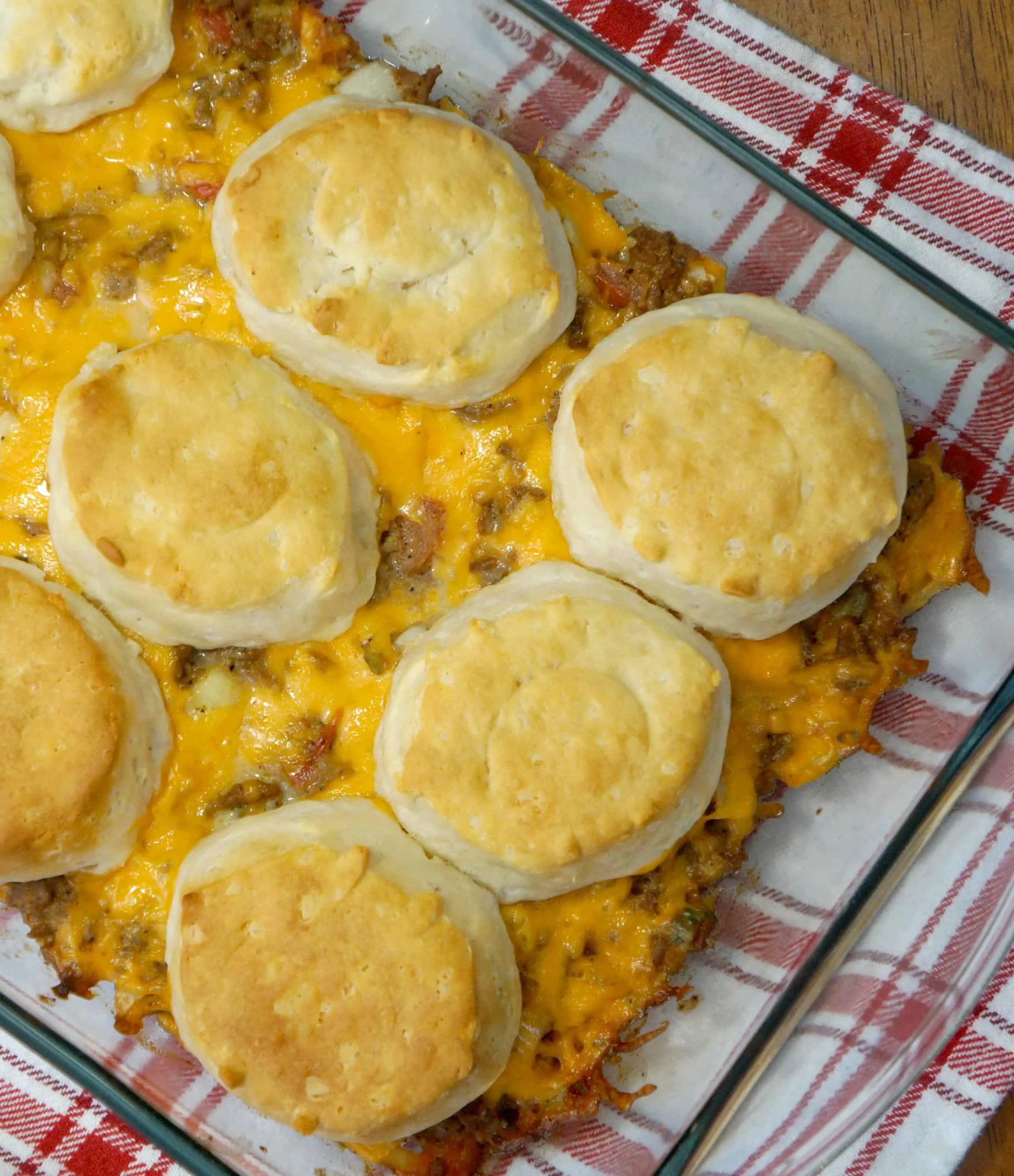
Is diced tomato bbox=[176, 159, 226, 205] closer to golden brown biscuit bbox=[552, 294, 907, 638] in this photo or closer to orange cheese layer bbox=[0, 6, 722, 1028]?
orange cheese layer bbox=[0, 6, 722, 1028]

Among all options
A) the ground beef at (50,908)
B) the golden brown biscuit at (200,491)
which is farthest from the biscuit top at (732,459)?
the ground beef at (50,908)

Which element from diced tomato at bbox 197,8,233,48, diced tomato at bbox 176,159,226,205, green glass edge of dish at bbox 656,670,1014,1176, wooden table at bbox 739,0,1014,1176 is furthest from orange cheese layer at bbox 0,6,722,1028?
wooden table at bbox 739,0,1014,1176

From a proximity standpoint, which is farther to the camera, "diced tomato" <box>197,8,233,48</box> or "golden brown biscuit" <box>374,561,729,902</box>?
"diced tomato" <box>197,8,233,48</box>

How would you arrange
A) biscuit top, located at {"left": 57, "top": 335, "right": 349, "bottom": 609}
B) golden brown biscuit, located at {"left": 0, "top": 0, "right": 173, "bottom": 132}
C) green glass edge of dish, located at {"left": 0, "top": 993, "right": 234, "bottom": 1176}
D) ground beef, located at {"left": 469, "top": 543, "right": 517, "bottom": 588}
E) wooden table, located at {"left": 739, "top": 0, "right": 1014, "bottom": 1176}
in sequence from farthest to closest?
1. wooden table, located at {"left": 739, "top": 0, "right": 1014, "bottom": 1176}
2. green glass edge of dish, located at {"left": 0, "top": 993, "right": 234, "bottom": 1176}
3. ground beef, located at {"left": 469, "top": 543, "right": 517, "bottom": 588}
4. golden brown biscuit, located at {"left": 0, "top": 0, "right": 173, "bottom": 132}
5. biscuit top, located at {"left": 57, "top": 335, "right": 349, "bottom": 609}

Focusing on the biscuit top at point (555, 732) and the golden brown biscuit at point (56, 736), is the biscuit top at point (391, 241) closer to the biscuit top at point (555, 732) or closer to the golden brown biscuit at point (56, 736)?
the biscuit top at point (555, 732)

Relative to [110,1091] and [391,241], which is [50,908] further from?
[391,241]
